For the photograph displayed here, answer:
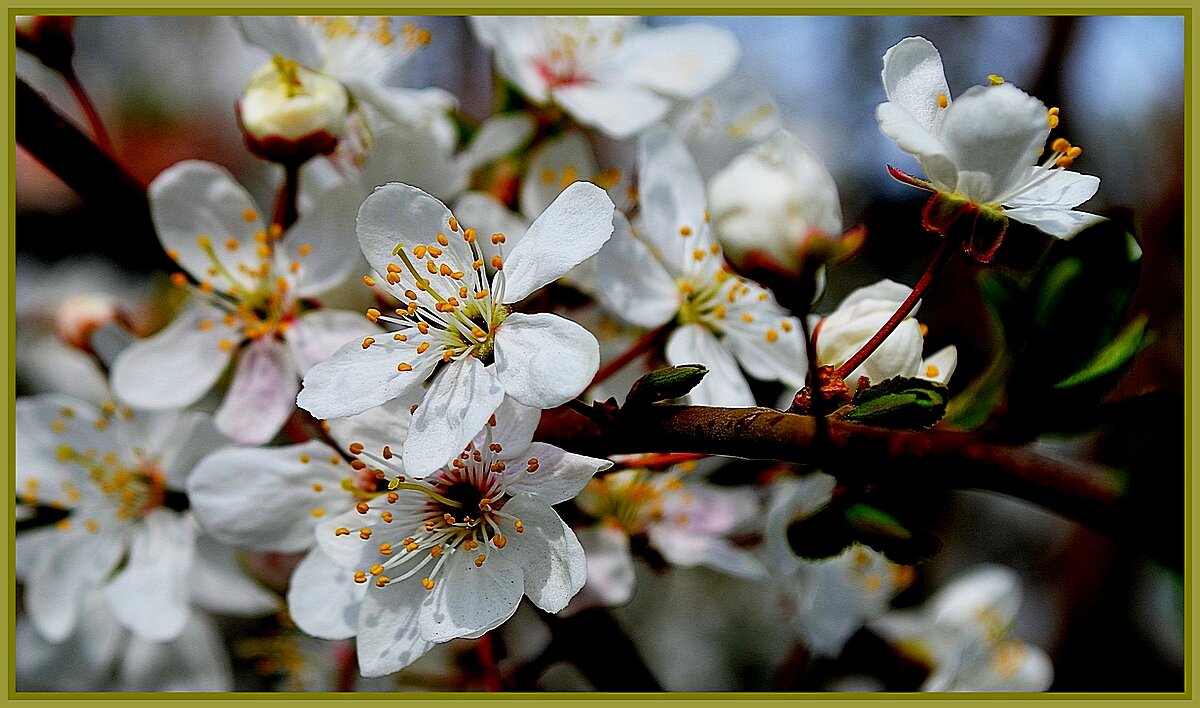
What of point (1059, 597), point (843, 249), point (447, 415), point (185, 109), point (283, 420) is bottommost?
point (1059, 597)

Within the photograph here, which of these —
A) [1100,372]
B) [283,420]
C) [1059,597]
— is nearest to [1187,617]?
[1100,372]

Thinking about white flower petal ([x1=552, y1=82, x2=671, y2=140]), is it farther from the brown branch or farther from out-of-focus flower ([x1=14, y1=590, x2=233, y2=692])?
out-of-focus flower ([x1=14, y1=590, x2=233, y2=692])

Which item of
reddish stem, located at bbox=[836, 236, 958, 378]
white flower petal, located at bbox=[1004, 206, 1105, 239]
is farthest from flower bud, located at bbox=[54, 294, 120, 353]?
white flower petal, located at bbox=[1004, 206, 1105, 239]

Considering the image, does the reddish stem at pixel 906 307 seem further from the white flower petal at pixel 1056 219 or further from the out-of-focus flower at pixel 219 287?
the out-of-focus flower at pixel 219 287

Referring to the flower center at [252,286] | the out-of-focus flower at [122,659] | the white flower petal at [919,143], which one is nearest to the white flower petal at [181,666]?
the out-of-focus flower at [122,659]

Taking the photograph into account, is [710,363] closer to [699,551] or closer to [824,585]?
[699,551]

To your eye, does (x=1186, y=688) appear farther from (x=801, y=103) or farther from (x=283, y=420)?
(x=801, y=103)

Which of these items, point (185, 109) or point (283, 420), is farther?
point (185, 109)
